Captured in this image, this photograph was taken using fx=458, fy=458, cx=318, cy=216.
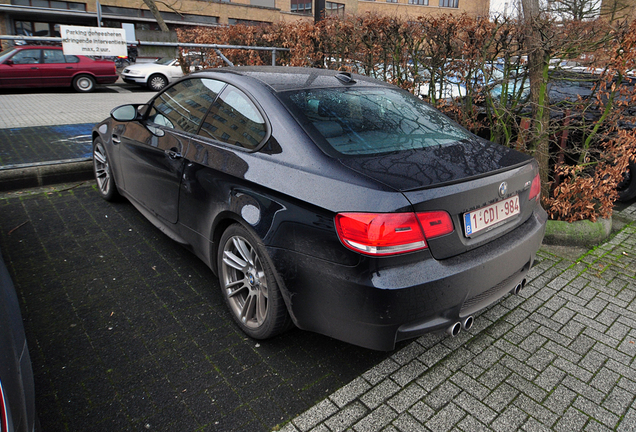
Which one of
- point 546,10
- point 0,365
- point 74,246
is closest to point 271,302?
point 0,365

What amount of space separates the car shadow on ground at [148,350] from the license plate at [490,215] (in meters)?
0.99

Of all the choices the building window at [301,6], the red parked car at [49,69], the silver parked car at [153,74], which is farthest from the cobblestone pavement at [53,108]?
the building window at [301,6]

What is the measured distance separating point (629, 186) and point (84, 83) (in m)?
17.2

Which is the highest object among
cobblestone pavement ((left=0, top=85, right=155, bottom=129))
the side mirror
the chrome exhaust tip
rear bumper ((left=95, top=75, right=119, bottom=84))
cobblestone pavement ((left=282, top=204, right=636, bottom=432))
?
rear bumper ((left=95, top=75, right=119, bottom=84))

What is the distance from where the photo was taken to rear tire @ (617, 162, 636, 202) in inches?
225

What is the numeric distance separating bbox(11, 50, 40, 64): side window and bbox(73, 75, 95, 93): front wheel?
1.31 m

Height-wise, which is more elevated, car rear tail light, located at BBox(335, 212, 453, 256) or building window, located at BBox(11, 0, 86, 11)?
building window, located at BBox(11, 0, 86, 11)

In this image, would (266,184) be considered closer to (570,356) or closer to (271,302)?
(271,302)

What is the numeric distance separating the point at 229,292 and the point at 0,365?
63.7 inches

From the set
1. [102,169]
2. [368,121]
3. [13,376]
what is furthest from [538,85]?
[13,376]

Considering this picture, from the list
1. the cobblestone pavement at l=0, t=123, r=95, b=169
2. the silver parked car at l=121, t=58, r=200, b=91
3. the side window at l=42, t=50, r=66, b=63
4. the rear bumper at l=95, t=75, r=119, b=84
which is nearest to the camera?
the cobblestone pavement at l=0, t=123, r=95, b=169

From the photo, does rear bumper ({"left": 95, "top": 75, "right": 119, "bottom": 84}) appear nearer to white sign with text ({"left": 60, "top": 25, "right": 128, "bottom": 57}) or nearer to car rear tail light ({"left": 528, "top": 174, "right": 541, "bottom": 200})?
white sign with text ({"left": 60, "top": 25, "right": 128, "bottom": 57})

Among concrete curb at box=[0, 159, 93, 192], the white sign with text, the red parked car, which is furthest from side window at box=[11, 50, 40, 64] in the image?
concrete curb at box=[0, 159, 93, 192]

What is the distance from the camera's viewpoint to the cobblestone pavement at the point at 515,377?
2.29 meters
